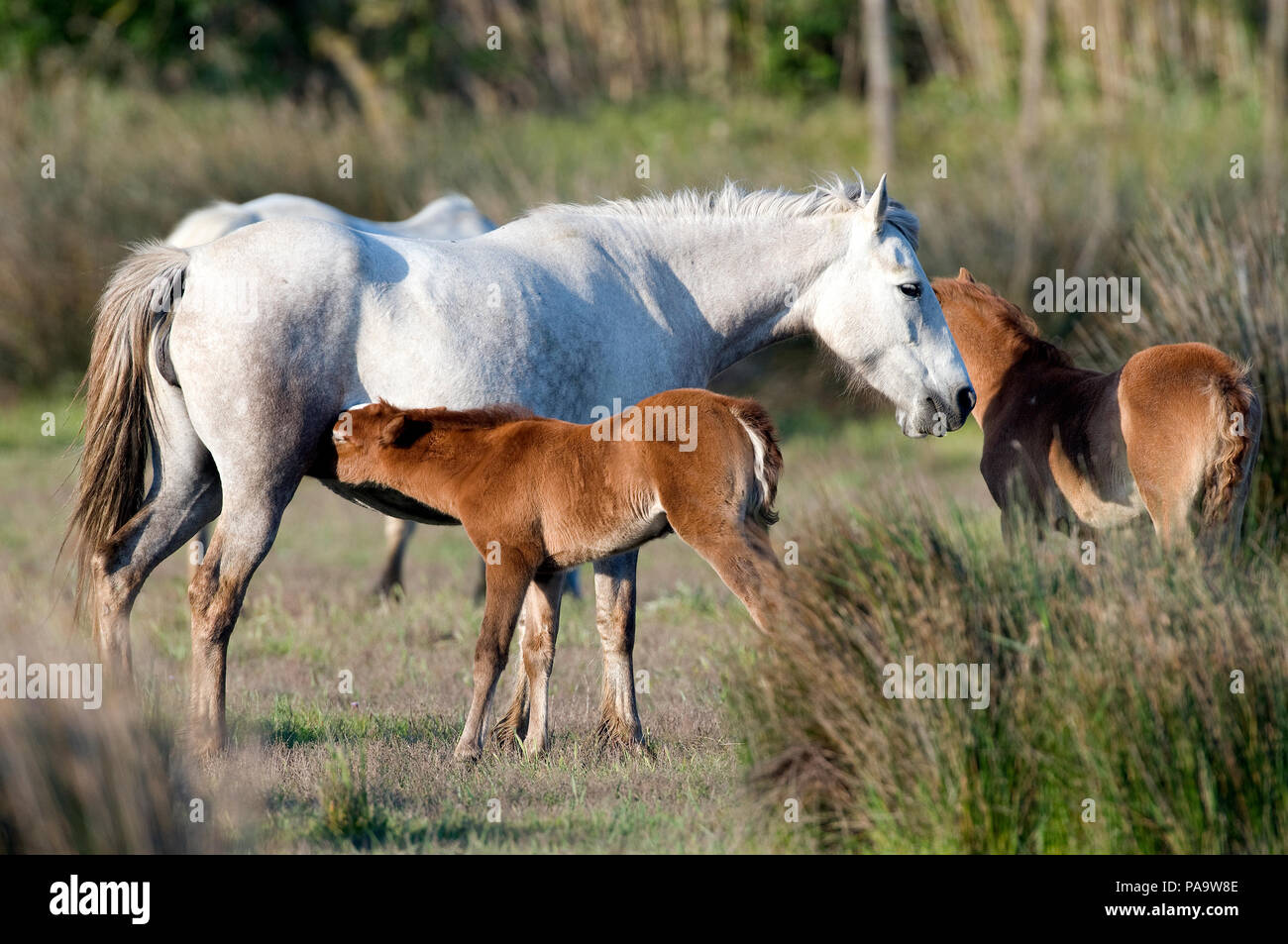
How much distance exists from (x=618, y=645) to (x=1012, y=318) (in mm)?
2524

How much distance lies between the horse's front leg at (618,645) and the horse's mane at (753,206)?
1.58 metres

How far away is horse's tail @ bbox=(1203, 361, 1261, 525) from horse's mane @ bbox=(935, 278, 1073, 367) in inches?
43.1

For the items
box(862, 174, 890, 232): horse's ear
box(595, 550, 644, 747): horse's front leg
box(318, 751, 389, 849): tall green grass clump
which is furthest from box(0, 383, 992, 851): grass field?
box(862, 174, 890, 232): horse's ear

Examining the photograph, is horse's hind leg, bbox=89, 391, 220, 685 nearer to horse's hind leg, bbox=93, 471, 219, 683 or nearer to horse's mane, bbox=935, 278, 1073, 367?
horse's hind leg, bbox=93, 471, 219, 683

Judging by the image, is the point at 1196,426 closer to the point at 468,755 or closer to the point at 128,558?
the point at 468,755

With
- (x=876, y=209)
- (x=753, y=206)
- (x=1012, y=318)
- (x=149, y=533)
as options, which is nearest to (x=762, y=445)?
(x=876, y=209)

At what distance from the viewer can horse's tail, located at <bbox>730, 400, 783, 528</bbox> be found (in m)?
5.03

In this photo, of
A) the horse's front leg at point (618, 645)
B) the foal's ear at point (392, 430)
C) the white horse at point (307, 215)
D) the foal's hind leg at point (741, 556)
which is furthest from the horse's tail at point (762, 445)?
the white horse at point (307, 215)

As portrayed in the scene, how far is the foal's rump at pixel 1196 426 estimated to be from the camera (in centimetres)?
551

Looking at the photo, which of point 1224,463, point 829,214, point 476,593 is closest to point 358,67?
point 476,593

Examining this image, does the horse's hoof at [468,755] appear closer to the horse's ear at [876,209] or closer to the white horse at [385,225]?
the horse's ear at [876,209]

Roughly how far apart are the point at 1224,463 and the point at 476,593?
4.89 metres

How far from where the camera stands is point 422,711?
6.14m

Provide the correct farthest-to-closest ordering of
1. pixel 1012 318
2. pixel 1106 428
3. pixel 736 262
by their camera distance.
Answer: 1. pixel 1012 318
2. pixel 736 262
3. pixel 1106 428
